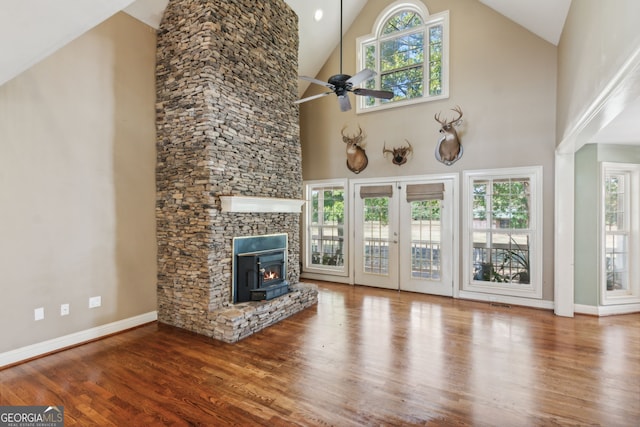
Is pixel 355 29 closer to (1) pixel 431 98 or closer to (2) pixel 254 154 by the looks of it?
(1) pixel 431 98

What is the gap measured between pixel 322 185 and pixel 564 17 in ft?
14.5

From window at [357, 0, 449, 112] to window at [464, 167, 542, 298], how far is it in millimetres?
1734

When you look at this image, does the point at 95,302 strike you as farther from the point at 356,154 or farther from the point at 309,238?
the point at 356,154

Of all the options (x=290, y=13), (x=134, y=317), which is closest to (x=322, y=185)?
(x=290, y=13)

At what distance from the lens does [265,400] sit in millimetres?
2432

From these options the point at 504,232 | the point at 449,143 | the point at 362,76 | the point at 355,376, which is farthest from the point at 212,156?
the point at 504,232

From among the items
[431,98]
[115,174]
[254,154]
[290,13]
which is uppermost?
[290,13]

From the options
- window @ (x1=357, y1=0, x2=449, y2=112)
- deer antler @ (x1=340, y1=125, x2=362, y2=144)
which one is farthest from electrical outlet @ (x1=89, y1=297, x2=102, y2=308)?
window @ (x1=357, y1=0, x2=449, y2=112)

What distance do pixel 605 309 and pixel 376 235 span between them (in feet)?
11.4

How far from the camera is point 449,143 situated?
5184 mm

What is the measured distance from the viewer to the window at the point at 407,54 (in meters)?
5.47

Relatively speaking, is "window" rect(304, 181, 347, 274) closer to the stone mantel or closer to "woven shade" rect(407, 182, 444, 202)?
"woven shade" rect(407, 182, 444, 202)

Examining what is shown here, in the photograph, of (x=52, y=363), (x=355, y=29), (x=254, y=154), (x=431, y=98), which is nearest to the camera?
(x=52, y=363)

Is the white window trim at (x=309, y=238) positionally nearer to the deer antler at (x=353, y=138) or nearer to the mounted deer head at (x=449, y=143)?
the deer antler at (x=353, y=138)
